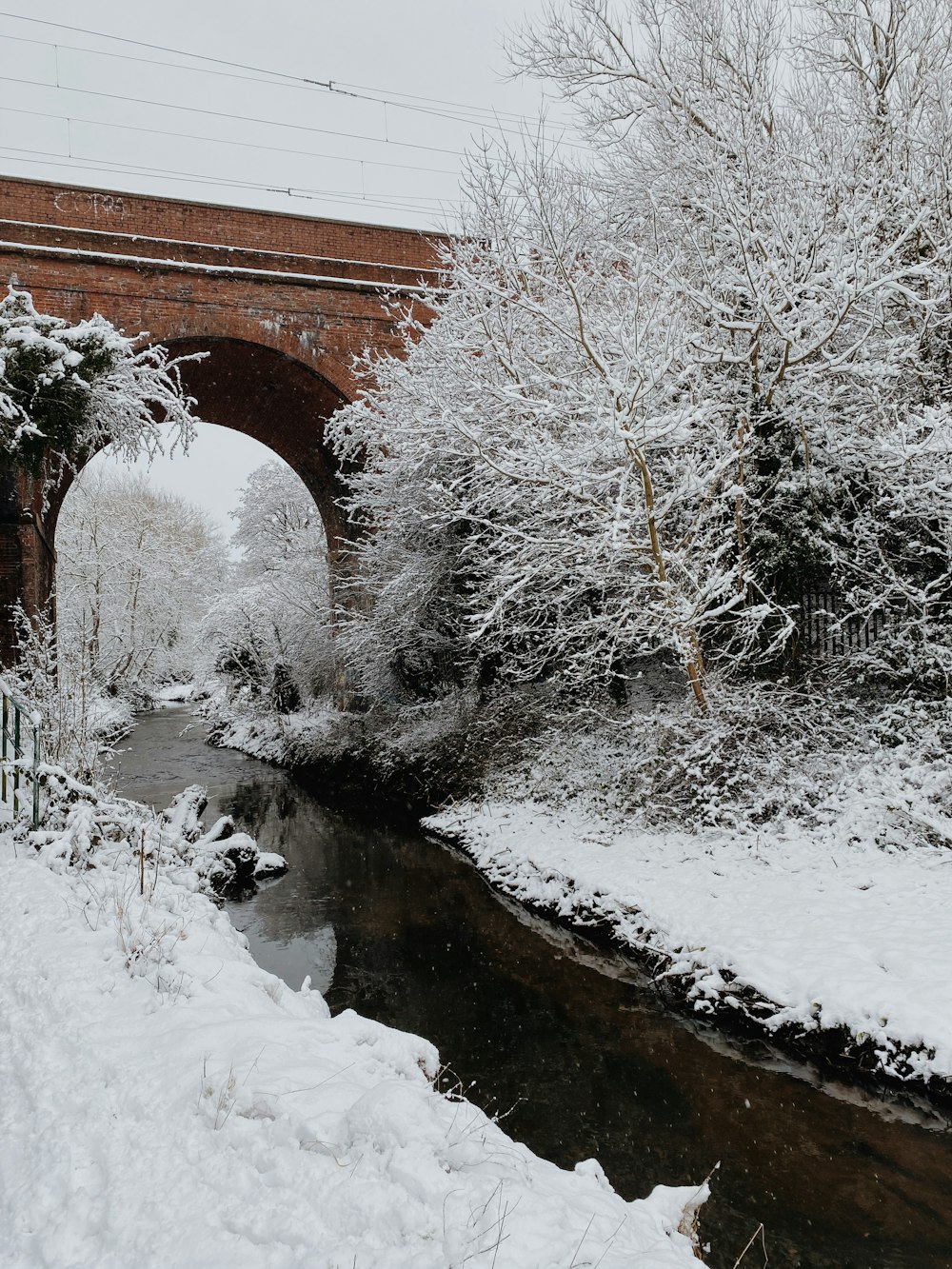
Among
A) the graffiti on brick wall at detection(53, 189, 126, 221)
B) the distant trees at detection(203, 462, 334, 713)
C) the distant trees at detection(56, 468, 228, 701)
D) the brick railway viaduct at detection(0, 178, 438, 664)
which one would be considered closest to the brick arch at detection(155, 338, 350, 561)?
the brick railway viaduct at detection(0, 178, 438, 664)

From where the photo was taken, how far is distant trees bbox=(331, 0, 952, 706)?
777 centimetres

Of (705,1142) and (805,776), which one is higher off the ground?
(805,776)

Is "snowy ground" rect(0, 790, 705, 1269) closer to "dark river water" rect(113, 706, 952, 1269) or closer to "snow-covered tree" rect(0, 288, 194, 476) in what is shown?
"dark river water" rect(113, 706, 952, 1269)

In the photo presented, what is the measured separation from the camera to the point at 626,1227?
9.00 feet

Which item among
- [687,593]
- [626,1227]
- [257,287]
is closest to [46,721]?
[687,593]

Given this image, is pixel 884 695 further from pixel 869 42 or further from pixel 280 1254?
pixel 280 1254

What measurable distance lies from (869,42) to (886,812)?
8391mm

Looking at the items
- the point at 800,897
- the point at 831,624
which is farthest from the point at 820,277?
the point at 800,897

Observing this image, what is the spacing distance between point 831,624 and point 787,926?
420 centimetres

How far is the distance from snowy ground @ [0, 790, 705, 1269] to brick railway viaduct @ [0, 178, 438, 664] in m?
10.1

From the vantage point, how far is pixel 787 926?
6066 mm

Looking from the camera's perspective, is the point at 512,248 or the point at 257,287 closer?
the point at 512,248

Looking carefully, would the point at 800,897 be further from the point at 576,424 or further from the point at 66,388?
the point at 66,388

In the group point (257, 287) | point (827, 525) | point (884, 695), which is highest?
point (257, 287)
